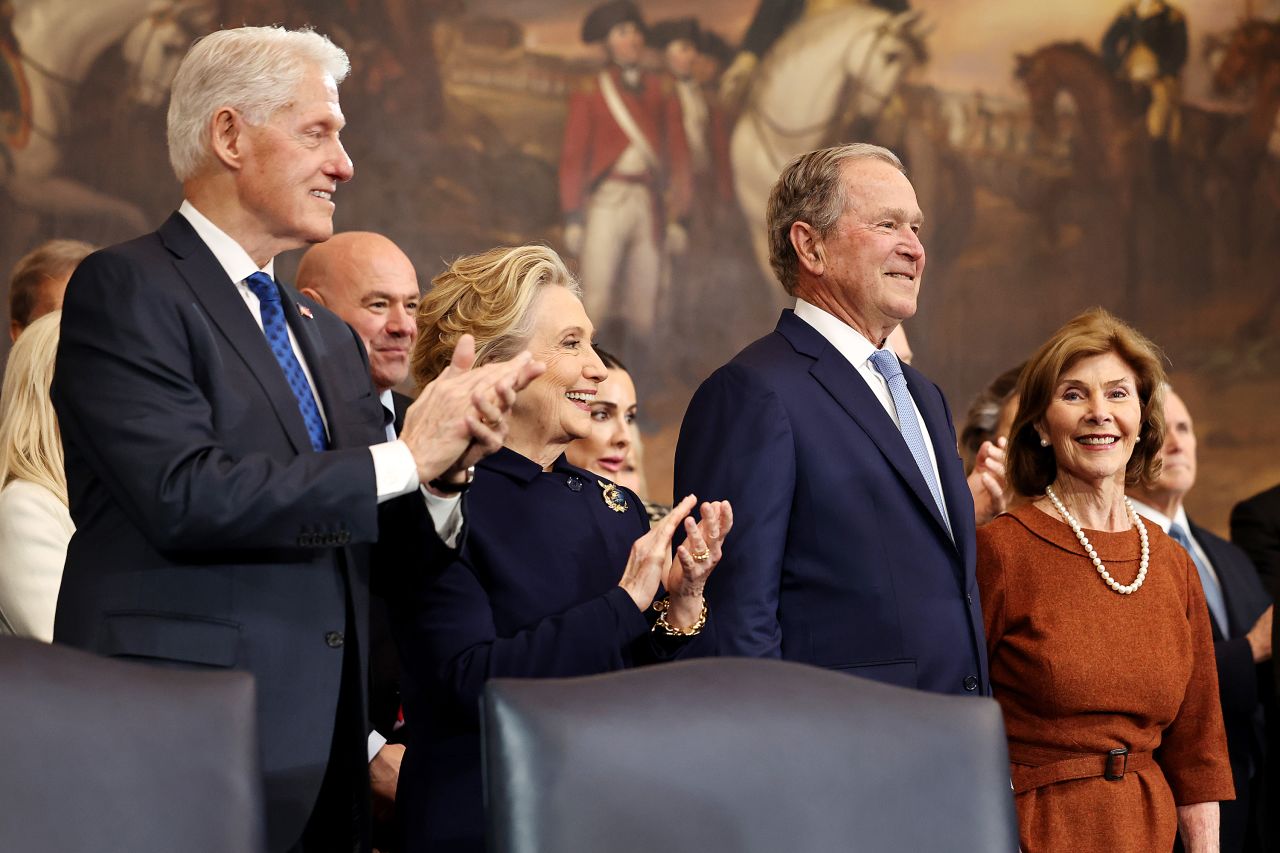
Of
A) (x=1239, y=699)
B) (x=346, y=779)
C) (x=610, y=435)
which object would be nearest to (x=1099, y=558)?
(x=1239, y=699)

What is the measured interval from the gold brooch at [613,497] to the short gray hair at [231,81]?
3.00 ft

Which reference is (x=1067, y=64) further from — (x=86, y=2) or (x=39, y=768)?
(x=39, y=768)

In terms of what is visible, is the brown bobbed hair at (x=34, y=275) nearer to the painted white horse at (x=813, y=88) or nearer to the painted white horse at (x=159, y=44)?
the painted white horse at (x=159, y=44)

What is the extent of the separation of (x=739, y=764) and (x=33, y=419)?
7.38 feet

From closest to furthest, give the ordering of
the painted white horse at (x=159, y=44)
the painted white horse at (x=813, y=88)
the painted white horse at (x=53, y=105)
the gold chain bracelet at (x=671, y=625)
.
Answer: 1. the gold chain bracelet at (x=671, y=625)
2. the painted white horse at (x=53, y=105)
3. the painted white horse at (x=159, y=44)
4. the painted white horse at (x=813, y=88)

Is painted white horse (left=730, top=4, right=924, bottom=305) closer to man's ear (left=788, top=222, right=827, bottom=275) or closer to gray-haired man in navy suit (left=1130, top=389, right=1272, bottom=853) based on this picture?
gray-haired man in navy suit (left=1130, top=389, right=1272, bottom=853)

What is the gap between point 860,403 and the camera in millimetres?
3066

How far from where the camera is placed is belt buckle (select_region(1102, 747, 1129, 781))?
10.3 ft

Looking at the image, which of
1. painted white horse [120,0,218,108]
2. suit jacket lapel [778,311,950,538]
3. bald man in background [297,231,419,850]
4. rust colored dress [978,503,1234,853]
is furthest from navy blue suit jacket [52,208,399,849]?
painted white horse [120,0,218,108]

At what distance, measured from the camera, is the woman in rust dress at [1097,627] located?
3.14 m

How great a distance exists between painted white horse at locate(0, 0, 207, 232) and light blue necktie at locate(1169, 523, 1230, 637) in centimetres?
537

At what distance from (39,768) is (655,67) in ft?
25.7

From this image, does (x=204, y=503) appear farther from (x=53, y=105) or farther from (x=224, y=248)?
(x=53, y=105)

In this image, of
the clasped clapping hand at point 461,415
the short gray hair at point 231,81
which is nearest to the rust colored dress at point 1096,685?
the clasped clapping hand at point 461,415
